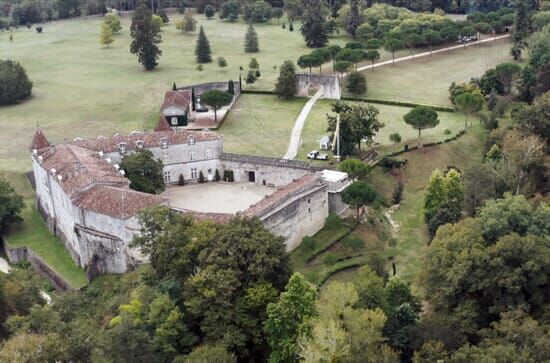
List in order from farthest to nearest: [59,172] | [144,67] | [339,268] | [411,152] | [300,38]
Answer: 1. [300,38]
2. [144,67]
3. [411,152]
4. [59,172]
5. [339,268]

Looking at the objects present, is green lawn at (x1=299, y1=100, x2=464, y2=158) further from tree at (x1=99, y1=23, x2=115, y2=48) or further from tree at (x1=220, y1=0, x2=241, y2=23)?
tree at (x1=220, y1=0, x2=241, y2=23)

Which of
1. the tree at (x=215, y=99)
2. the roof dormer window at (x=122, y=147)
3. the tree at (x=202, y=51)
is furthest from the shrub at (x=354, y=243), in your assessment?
the tree at (x=202, y=51)

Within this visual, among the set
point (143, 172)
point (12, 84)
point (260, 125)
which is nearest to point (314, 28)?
point (260, 125)

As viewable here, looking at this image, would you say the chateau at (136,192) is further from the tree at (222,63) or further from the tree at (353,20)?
the tree at (353,20)

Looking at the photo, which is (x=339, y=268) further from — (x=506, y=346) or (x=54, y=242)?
(x=54, y=242)

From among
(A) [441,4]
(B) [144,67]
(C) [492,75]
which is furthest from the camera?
(A) [441,4]

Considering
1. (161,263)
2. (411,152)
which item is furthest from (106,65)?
(161,263)
